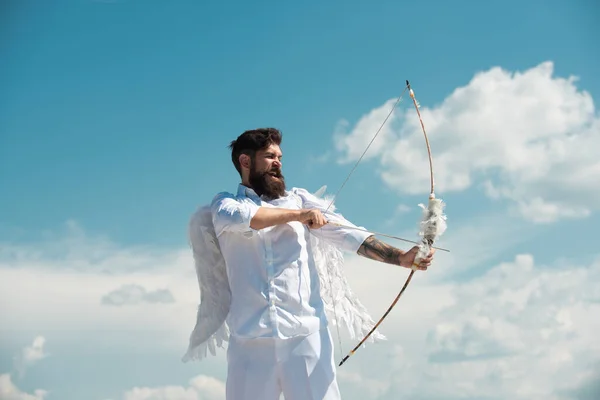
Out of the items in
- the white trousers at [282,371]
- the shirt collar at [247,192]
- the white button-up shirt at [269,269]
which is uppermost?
the shirt collar at [247,192]

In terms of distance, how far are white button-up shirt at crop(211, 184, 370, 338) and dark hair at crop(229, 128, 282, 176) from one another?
0.82 ft

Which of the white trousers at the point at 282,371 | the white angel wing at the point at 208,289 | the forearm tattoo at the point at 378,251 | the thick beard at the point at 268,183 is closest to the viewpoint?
the white trousers at the point at 282,371

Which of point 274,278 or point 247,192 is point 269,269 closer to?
point 274,278

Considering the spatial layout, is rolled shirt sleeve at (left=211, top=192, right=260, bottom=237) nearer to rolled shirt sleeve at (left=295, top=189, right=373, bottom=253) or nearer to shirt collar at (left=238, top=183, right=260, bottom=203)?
shirt collar at (left=238, top=183, right=260, bottom=203)

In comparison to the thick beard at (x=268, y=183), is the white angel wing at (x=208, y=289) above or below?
below

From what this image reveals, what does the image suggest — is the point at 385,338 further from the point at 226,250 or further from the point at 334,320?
the point at 226,250

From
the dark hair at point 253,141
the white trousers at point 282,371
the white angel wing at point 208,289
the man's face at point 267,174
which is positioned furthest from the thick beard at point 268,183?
the white trousers at point 282,371

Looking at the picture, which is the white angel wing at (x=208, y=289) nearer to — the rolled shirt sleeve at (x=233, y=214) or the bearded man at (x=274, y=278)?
the bearded man at (x=274, y=278)

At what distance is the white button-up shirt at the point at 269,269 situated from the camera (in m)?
3.40

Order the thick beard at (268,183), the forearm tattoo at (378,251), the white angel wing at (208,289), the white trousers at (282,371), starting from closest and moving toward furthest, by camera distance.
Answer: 1. the white trousers at (282,371)
2. the forearm tattoo at (378,251)
3. the thick beard at (268,183)
4. the white angel wing at (208,289)

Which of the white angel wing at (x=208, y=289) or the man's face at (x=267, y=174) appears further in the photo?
the white angel wing at (x=208, y=289)

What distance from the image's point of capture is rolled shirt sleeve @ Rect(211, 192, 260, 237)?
343 cm

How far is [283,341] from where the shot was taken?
11.1 ft

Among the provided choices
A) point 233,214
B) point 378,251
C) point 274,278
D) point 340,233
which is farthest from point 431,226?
point 233,214
